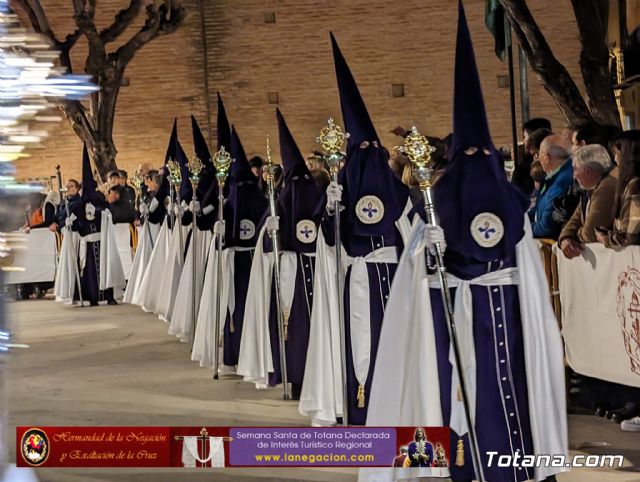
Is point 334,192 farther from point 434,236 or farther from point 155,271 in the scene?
point 155,271

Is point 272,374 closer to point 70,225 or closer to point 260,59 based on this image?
point 70,225

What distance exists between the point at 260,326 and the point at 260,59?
1549cm

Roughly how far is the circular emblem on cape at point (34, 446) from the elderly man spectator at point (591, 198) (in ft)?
11.0

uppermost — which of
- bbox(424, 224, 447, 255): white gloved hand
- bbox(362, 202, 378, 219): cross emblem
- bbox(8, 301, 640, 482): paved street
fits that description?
bbox(362, 202, 378, 219): cross emblem

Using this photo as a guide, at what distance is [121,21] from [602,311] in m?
17.4

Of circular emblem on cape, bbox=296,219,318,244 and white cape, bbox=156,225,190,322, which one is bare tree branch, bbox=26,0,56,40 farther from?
circular emblem on cape, bbox=296,219,318,244

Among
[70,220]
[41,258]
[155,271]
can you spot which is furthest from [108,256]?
[155,271]

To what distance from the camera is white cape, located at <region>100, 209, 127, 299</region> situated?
58.9 feet

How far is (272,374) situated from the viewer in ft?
29.5

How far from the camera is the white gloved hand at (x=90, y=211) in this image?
58.3ft

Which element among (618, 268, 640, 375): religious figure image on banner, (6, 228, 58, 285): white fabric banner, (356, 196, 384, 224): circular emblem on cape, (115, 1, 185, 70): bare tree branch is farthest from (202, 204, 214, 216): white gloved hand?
(115, 1, 185, 70): bare tree branch

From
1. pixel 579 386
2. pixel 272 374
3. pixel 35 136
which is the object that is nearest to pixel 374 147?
pixel 579 386

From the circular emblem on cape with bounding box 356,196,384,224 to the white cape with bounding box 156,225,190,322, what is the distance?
621cm

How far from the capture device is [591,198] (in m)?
6.86
